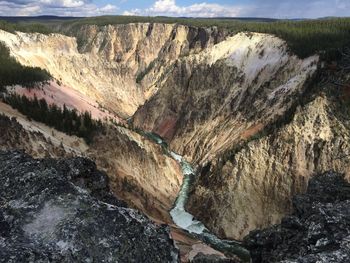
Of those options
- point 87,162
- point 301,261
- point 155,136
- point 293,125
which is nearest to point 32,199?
point 301,261

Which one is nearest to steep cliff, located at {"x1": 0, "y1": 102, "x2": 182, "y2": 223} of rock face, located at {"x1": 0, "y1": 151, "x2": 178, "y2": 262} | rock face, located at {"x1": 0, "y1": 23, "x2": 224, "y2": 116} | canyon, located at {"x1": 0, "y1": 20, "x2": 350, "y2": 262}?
canyon, located at {"x1": 0, "y1": 20, "x2": 350, "y2": 262}

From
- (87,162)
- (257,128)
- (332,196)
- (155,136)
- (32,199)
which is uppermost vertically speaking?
(32,199)

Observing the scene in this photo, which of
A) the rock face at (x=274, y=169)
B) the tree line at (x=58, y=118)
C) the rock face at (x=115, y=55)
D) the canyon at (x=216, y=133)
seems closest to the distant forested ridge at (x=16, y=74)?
the canyon at (x=216, y=133)

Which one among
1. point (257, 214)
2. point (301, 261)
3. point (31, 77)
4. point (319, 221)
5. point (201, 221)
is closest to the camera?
point (301, 261)

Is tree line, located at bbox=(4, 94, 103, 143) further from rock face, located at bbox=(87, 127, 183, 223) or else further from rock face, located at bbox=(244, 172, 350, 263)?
rock face, located at bbox=(244, 172, 350, 263)

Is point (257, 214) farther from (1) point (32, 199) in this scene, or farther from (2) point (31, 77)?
(2) point (31, 77)

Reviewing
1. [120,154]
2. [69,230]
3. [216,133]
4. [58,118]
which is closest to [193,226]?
[120,154]

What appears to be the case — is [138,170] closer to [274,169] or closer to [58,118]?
[58,118]
